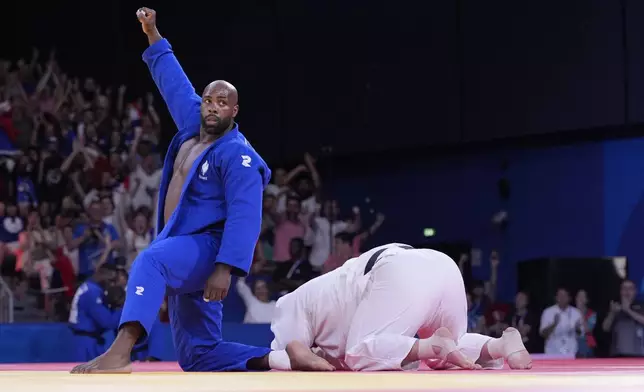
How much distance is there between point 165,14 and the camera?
1568 cm

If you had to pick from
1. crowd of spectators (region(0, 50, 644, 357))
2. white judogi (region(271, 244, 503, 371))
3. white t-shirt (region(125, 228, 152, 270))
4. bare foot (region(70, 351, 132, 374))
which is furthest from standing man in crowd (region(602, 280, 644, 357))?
bare foot (region(70, 351, 132, 374))

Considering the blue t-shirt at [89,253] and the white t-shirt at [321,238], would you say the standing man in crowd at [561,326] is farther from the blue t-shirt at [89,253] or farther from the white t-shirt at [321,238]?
the blue t-shirt at [89,253]

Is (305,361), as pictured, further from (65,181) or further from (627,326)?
(65,181)

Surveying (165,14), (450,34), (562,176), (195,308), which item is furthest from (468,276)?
(195,308)

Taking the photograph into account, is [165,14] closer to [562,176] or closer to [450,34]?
[450,34]

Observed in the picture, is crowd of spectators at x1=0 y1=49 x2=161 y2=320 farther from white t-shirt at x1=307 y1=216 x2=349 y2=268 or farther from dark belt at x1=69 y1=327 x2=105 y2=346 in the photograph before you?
white t-shirt at x1=307 y1=216 x2=349 y2=268

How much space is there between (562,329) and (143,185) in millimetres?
4549

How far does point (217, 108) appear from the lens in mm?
5254

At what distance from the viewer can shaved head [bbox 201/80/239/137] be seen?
5254 mm

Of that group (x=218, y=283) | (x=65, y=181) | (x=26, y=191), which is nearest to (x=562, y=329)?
A: (x=65, y=181)

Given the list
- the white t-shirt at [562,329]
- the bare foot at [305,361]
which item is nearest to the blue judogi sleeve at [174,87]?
the bare foot at [305,361]

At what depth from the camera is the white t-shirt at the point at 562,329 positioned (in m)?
10.7

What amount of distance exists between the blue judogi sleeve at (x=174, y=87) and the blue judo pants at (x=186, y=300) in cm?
74

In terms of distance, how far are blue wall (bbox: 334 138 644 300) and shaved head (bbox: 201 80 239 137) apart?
8.23 m
